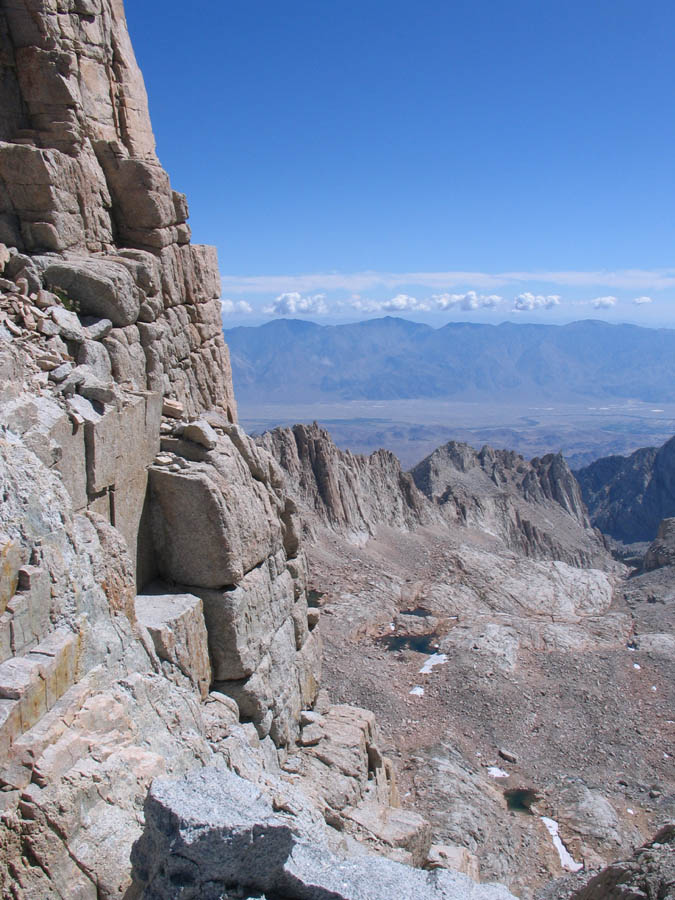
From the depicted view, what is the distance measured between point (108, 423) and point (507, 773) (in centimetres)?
2930

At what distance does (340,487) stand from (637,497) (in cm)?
9152

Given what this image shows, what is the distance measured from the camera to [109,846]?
965 cm

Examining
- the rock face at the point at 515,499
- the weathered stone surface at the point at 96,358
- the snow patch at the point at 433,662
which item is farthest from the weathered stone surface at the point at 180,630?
the rock face at the point at 515,499

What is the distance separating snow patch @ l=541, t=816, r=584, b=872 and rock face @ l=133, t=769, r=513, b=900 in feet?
74.9

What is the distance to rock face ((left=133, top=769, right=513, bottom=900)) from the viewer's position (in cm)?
855

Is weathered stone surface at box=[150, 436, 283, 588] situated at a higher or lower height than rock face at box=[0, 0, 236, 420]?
lower

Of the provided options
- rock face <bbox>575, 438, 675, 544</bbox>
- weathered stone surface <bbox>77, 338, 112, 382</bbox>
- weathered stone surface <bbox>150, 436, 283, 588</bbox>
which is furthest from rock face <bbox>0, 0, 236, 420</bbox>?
Answer: rock face <bbox>575, 438, 675, 544</bbox>

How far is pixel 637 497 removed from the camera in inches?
5827

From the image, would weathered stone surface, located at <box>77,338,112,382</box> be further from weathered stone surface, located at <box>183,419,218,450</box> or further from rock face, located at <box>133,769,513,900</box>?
rock face, located at <box>133,769,513,900</box>

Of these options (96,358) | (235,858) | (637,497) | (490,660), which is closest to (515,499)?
(637,497)

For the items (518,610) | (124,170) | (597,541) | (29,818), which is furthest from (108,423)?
(597,541)

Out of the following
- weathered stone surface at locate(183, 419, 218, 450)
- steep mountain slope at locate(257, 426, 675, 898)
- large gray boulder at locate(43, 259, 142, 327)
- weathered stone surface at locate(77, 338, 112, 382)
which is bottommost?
steep mountain slope at locate(257, 426, 675, 898)

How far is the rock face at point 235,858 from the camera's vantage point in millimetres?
8547

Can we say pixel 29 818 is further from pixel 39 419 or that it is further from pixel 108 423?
pixel 108 423
